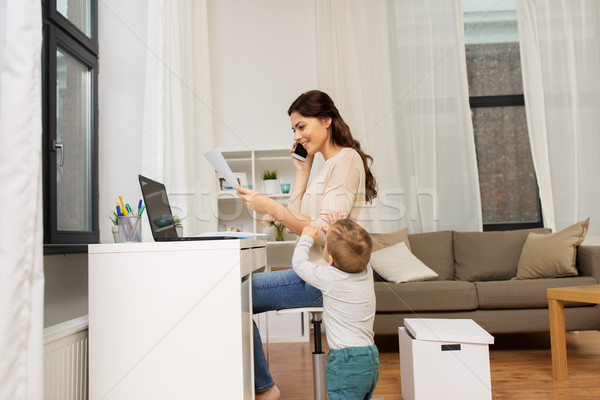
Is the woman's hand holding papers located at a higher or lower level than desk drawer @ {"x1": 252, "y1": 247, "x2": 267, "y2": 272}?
higher

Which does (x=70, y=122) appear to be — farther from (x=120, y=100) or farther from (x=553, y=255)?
(x=553, y=255)

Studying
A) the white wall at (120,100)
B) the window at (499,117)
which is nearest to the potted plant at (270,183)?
the white wall at (120,100)

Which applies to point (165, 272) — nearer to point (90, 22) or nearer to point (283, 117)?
point (90, 22)

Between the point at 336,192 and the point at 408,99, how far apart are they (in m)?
2.62

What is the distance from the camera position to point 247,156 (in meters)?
3.91

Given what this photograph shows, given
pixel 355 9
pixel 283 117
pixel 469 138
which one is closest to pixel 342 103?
Result: pixel 283 117

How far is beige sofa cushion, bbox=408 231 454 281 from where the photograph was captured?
11.6 feet

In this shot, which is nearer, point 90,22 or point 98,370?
point 98,370

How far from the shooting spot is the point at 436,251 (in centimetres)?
358

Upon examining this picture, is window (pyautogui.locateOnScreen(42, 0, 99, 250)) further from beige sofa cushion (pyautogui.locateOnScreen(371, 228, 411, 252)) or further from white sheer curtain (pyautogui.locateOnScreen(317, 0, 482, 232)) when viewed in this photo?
white sheer curtain (pyautogui.locateOnScreen(317, 0, 482, 232))

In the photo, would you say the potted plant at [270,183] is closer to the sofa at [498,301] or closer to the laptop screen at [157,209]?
the sofa at [498,301]

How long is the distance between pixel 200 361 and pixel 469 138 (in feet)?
11.0

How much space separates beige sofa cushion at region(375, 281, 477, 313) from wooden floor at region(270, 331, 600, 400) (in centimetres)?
31

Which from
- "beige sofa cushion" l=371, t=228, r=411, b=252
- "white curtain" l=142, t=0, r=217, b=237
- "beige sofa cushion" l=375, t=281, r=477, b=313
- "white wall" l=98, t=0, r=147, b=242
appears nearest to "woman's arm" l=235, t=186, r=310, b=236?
"white wall" l=98, t=0, r=147, b=242
